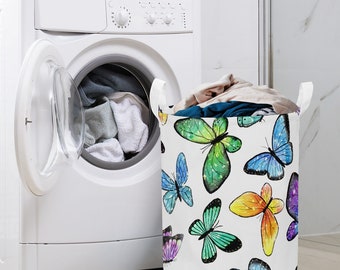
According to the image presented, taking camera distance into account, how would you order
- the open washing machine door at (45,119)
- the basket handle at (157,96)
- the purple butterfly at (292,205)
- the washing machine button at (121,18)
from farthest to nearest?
1. the washing machine button at (121,18)
2. the basket handle at (157,96)
3. the purple butterfly at (292,205)
4. the open washing machine door at (45,119)

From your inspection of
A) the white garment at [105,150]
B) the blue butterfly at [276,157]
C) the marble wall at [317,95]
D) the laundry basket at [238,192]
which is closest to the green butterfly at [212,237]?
the laundry basket at [238,192]

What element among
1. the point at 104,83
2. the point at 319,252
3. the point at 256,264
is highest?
the point at 104,83

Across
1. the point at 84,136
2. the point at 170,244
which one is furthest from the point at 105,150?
the point at 170,244

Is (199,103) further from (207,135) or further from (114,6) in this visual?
(114,6)

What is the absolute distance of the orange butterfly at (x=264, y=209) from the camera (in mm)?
1299

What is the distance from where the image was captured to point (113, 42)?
159 cm

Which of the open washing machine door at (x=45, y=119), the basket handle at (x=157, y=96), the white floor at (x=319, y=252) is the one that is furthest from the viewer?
the white floor at (x=319, y=252)

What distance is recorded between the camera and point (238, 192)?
1.30 metres

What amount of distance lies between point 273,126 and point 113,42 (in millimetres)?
570

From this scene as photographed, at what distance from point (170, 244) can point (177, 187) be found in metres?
0.15

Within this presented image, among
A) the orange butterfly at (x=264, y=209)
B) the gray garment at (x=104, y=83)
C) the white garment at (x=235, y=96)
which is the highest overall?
the gray garment at (x=104, y=83)

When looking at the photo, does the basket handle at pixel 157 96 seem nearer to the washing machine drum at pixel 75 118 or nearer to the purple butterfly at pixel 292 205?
the washing machine drum at pixel 75 118

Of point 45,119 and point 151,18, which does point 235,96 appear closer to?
point 151,18

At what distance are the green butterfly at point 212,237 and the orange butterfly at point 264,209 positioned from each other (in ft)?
0.15
